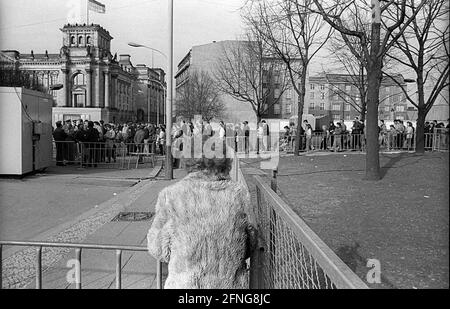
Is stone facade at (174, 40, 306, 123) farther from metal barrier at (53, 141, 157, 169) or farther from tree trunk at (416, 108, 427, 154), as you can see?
metal barrier at (53, 141, 157, 169)

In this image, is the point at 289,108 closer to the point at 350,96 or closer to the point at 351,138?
the point at 350,96

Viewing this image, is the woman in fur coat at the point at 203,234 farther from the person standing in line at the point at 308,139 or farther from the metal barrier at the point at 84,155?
the person standing in line at the point at 308,139

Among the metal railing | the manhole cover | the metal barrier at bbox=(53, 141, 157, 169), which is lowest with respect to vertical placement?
the manhole cover

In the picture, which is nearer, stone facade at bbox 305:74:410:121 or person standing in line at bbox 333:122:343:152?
person standing in line at bbox 333:122:343:152

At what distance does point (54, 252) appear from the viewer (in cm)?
545

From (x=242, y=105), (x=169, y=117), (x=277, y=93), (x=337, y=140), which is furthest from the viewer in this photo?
(x=242, y=105)

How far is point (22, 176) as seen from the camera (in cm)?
1245

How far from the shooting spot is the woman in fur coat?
2299mm

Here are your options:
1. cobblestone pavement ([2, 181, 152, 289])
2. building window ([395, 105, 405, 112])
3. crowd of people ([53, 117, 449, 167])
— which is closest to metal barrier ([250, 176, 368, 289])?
cobblestone pavement ([2, 181, 152, 289])

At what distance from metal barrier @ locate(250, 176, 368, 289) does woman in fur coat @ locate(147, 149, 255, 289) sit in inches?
9.6

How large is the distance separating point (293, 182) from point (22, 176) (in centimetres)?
769

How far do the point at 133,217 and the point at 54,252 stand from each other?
229 centimetres

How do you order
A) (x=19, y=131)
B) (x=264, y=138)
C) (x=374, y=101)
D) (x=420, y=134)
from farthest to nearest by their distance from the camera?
(x=264, y=138), (x=420, y=134), (x=19, y=131), (x=374, y=101)

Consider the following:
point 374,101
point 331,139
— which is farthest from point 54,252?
point 331,139
